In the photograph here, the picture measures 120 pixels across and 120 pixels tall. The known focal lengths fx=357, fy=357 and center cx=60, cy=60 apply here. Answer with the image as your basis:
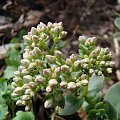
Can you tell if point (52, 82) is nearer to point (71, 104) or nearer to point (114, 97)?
point (71, 104)

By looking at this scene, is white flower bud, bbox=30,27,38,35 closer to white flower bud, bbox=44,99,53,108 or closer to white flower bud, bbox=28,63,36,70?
white flower bud, bbox=28,63,36,70

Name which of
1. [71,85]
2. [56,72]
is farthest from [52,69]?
[71,85]

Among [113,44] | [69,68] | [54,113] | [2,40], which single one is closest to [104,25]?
[113,44]

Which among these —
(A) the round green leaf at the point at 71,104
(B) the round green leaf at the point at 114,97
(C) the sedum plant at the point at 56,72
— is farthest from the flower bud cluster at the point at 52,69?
(B) the round green leaf at the point at 114,97

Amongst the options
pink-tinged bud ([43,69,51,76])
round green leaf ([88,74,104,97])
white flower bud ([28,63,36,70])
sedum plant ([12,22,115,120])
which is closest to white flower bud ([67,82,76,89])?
sedum plant ([12,22,115,120])

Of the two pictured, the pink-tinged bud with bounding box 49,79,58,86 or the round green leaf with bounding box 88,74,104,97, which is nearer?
the pink-tinged bud with bounding box 49,79,58,86

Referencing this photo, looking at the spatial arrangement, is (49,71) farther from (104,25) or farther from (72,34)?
(104,25)
